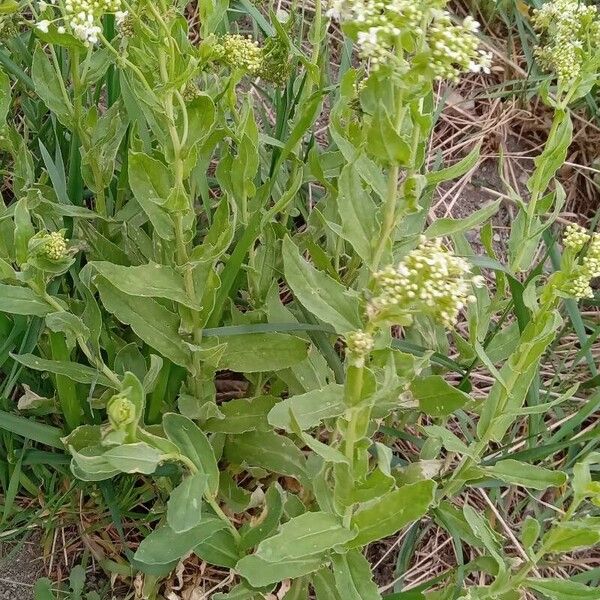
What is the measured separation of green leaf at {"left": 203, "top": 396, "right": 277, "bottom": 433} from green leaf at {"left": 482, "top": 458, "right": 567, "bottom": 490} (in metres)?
0.52

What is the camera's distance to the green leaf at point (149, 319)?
6.10 ft

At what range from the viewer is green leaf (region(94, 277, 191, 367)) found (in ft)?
6.10

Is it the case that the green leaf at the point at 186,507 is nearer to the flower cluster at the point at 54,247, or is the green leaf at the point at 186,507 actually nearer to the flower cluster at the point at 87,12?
the flower cluster at the point at 54,247

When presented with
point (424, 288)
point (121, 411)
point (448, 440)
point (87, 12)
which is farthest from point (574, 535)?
point (87, 12)

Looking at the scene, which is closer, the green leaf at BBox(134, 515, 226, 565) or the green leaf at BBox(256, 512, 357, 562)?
the green leaf at BBox(256, 512, 357, 562)

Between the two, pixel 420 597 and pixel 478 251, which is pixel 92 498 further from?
pixel 478 251

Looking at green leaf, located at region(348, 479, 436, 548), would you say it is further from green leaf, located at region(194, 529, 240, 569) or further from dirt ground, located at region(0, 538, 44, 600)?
dirt ground, located at region(0, 538, 44, 600)

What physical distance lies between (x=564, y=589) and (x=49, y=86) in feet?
5.40

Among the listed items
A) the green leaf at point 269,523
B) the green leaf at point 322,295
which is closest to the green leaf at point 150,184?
the green leaf at point 322,295

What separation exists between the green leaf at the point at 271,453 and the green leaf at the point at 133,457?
0.51 meters

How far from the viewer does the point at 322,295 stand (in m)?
1.70

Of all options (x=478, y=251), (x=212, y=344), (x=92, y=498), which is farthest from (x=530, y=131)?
(x=92, y=498)

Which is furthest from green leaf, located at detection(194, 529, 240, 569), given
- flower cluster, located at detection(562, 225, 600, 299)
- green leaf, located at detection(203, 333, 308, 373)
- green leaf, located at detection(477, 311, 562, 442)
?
flower cluster, located at detection(562, 225, 600, 299)

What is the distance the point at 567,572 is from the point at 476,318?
0.90 m
